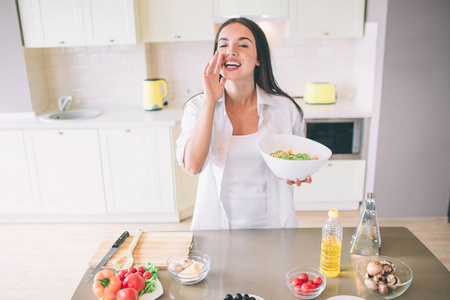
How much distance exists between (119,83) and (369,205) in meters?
2.94

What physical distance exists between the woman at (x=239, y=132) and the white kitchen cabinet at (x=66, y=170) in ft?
5.92

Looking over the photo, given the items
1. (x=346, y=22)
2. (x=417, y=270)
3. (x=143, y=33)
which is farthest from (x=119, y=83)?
(x=417, y=270)

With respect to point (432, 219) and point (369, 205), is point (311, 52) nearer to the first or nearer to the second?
point (432, 219)

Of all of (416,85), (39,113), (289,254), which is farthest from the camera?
(39,113)

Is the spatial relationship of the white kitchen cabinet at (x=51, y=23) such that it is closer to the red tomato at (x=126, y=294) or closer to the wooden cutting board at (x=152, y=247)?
the wooden cutting board at (x=152, y=247)

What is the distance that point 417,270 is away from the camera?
132 centimetres

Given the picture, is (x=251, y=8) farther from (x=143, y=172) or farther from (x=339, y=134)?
(x=143, y=172)

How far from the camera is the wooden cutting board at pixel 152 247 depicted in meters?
1.38

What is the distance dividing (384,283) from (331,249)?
7.4 inches

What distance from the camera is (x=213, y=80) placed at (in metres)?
1.57

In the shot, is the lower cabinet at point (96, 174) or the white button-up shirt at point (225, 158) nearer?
the white button-up shirt at point (225, 158)

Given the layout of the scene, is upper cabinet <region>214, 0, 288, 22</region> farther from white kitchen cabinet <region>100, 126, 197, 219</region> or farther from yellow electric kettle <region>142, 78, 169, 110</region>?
white kitchen cabinet <region>100, 126, 197, 219</region>

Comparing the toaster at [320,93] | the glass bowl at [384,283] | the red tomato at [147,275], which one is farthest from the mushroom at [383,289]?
the toaster at [320,93]

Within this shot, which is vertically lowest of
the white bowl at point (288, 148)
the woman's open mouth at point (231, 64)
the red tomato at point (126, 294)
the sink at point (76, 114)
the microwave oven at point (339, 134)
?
the microwave oven at point (339, 134)
